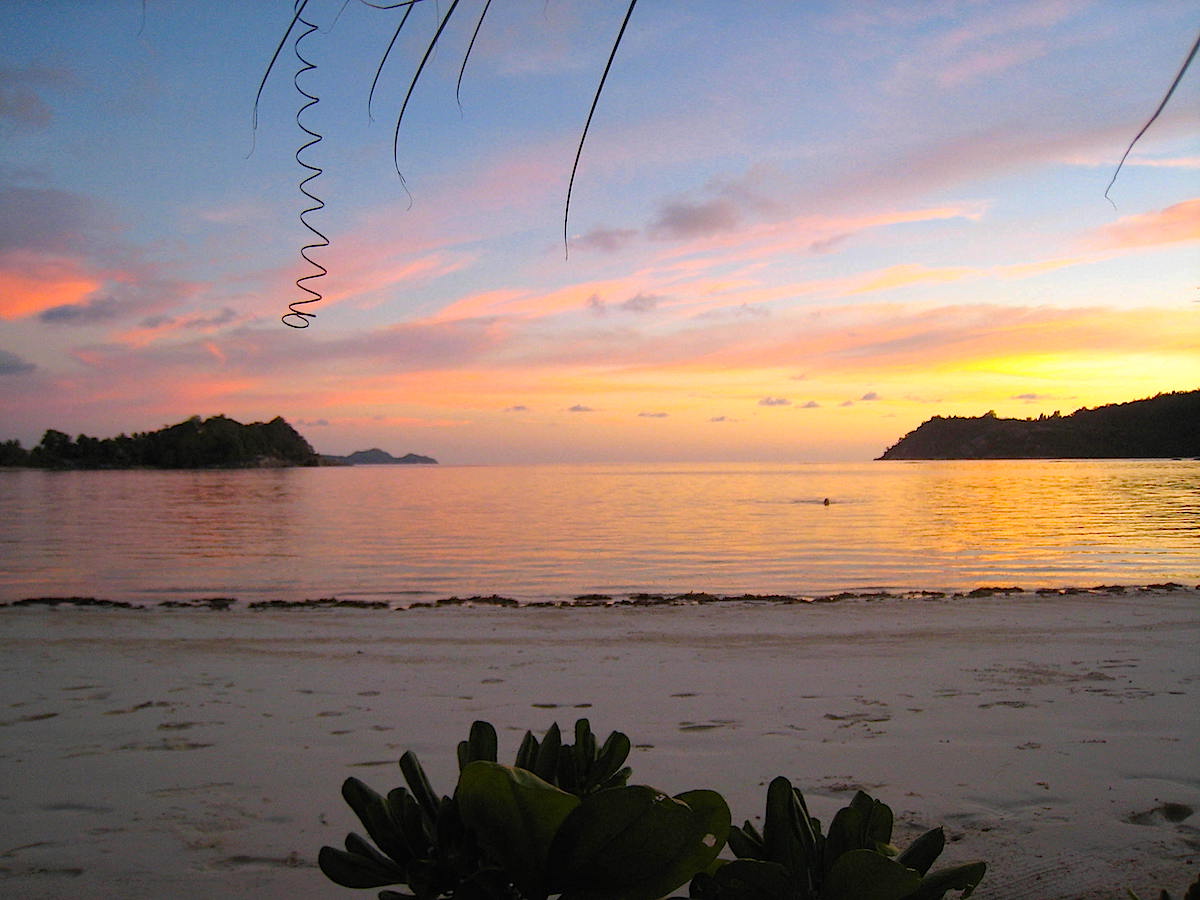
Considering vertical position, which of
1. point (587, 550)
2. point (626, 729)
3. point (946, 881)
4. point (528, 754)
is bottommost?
point (587, 550)

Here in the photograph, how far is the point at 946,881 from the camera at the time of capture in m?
1.02

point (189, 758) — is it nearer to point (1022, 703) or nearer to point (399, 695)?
point (399, 695)

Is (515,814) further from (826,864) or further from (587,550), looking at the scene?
(587,550)

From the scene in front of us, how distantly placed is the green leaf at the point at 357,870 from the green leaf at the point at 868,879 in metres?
0.52

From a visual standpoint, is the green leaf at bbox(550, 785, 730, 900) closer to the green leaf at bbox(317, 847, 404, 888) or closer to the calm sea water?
the green leaf at bbox(317, 847, 404, 888)

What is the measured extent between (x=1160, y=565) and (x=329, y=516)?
28.6m

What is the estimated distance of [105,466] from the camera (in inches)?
5704

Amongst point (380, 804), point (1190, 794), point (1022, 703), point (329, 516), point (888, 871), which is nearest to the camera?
point (888, 871)

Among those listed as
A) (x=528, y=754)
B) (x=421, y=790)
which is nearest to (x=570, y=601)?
(x=528, y=754)

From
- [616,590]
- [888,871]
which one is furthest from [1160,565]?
[888,871]

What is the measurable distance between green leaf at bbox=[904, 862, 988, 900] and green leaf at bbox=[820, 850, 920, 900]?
8cm

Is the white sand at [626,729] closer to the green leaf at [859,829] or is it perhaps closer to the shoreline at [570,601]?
the green leaf at [859,829]

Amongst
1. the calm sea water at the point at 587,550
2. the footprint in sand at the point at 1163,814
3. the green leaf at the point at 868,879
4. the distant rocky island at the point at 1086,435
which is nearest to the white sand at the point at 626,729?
the footprint in sand at the point at 1163,814

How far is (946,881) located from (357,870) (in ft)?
2.36
